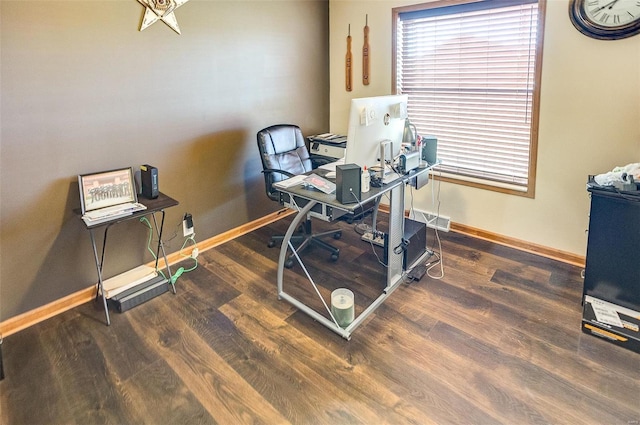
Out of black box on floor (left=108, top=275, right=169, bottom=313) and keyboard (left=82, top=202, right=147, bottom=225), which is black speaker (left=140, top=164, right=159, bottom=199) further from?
black box on floor (left=108, top=275, right=169, bottom=313)

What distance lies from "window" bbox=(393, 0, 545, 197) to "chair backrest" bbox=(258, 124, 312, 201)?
1.14 metres

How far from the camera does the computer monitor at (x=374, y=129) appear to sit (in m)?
2.10

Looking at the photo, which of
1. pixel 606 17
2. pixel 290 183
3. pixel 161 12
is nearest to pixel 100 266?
pixel 290 183

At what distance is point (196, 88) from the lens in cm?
302

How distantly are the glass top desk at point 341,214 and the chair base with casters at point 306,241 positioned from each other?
47cm

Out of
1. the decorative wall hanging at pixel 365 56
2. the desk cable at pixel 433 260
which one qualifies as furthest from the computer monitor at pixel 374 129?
the decorative wall hanging at pixel 365 56

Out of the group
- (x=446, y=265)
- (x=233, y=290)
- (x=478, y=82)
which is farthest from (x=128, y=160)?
(x=478, y=82)

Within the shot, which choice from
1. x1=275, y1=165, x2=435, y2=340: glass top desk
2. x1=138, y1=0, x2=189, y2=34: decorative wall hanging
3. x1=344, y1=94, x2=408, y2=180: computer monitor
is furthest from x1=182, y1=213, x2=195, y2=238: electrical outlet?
x1=344, y1=94, x2=408, y2=180: computer monitor

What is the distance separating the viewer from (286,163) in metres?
3.21

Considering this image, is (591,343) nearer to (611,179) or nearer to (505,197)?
(611,179)

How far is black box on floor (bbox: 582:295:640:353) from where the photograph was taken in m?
2.05

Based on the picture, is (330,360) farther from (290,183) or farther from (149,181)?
(149,181)

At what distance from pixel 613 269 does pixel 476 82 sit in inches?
68.4

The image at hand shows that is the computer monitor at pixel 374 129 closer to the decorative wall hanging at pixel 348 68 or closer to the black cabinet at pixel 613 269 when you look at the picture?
the black cabinet at pixel 613 269
